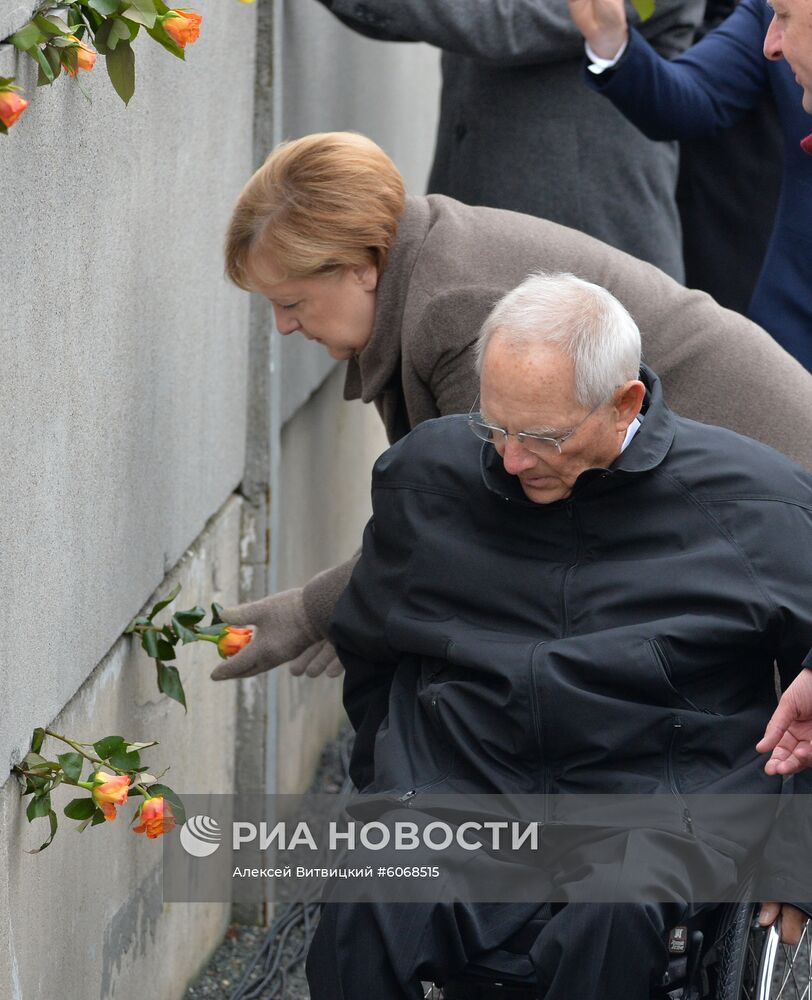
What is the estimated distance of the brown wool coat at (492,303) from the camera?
2.70 m

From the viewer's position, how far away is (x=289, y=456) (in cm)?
418

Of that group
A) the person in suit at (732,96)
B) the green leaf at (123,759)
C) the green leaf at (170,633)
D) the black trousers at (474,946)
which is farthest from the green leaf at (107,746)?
the person in suit at (732,96)

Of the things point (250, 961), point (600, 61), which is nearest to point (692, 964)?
point (250, 961)

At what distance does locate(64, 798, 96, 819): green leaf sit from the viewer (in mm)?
2174

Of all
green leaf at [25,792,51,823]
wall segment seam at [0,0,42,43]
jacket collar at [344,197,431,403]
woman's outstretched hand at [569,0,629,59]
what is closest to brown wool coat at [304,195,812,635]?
jacket collar at [344,197,431,403]

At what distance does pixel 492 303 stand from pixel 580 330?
1.21 feet

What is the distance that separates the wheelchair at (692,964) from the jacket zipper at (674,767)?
5.5 inches

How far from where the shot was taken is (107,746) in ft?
7.38

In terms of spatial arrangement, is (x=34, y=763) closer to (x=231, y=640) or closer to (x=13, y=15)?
(x=231, y=640)

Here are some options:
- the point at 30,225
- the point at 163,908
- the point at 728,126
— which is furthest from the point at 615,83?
the point at 163,908

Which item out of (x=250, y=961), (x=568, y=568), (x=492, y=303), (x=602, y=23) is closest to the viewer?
(x=568, y=568)

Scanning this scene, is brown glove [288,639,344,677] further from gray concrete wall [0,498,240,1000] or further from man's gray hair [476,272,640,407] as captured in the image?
man's gray hair [476,272,640,407]

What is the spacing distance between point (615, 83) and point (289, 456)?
1.40 metres

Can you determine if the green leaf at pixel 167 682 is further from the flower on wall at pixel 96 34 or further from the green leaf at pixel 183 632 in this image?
the flower on wall at pixel 96 34
